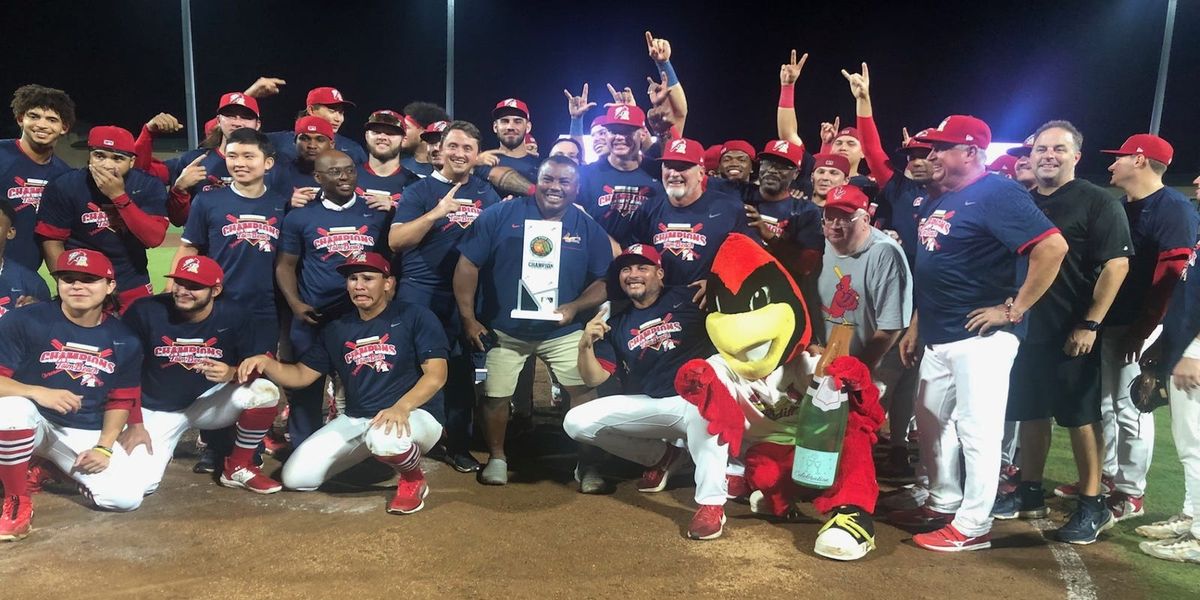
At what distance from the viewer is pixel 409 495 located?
15.7ft

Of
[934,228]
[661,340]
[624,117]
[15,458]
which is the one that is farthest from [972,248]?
[15,458]

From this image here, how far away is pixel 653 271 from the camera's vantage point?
5094mm

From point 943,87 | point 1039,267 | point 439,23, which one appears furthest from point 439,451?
point 439,23

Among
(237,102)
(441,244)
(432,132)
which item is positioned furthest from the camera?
(432,132)

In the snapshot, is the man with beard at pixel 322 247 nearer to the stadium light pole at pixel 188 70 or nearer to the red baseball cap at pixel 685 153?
the red baseball cap at pixel 685 153

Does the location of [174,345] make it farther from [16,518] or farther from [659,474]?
[659,474]

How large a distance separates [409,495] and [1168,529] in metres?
4.30

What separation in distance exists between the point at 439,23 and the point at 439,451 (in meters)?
22.6

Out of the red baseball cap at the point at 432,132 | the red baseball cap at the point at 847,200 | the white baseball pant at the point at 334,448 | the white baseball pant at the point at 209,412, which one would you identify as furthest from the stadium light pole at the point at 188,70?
the red baseball cap at the point at 847,200

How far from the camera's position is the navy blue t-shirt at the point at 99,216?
5457 mm

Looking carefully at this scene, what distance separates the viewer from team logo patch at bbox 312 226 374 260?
17.6 ft

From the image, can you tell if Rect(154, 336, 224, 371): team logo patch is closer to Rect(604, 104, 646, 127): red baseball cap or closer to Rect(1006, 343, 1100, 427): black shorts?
Rect(604, 104, 646, 127): red baseball cap

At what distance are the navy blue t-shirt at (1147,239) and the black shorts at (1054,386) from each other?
0.46 m

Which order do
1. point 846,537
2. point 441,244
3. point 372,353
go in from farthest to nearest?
point 441,244 < point 372,353 < point 846,537
